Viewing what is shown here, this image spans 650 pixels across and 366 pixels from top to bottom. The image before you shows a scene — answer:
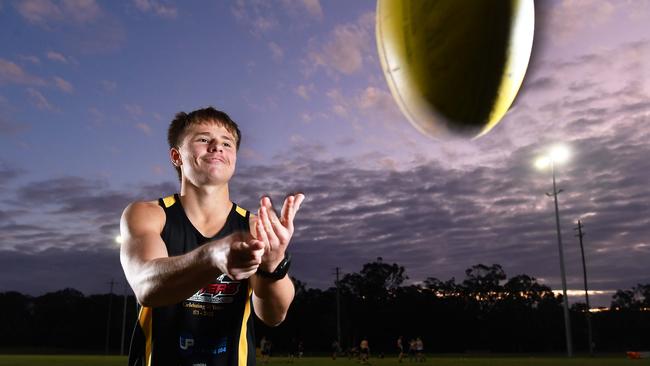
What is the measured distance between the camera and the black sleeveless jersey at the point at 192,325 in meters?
3.18

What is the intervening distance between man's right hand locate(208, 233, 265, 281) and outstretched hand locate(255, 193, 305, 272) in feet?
0.44

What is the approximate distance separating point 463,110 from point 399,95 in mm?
348

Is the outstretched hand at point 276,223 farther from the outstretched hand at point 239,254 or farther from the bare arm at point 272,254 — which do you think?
the outstretched hand at point 239,254

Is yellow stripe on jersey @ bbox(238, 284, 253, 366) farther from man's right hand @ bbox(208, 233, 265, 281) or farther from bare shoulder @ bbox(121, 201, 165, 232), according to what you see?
man's right hand @ bbox(208, 233, 265, 281)

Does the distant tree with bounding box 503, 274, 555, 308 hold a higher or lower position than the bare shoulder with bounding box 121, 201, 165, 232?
higher

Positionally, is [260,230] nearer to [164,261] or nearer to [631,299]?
[164,261]

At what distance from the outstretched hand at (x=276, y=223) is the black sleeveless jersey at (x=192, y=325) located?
2.81 ft

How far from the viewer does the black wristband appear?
9.10ft

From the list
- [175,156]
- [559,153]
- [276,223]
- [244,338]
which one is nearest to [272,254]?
[276,223]

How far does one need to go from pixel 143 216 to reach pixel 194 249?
0.42 m

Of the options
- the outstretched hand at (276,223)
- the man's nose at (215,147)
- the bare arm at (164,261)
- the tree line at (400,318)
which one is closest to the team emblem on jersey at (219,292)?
the bare arm at (164,261)

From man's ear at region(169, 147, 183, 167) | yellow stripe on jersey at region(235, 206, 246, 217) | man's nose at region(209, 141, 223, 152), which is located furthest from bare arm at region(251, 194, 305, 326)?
man's ear at region(169, 147, 183, 167)

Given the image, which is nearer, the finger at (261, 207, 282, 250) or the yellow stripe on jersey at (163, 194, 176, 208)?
the finger at (261, 207, 282, 250)

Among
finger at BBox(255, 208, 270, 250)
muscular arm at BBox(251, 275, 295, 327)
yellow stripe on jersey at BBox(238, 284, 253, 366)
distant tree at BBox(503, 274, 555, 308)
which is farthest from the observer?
distant tree at BBox(503, 274, 555, 308)
